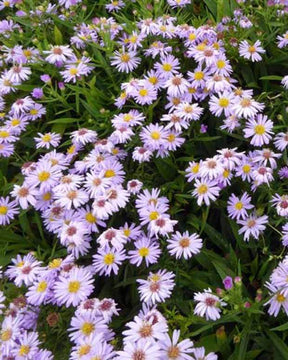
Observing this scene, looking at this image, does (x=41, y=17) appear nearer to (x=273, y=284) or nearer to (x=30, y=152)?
(x=30, y=152)

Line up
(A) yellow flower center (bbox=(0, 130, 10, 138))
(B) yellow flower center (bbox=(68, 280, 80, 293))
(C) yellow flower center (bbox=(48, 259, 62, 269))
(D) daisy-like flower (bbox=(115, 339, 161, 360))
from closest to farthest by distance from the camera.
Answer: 1. (D) daisy-like flower (bbox=(115, 339, 161, 360))
2. (B) yellow flower center (bbox=(68, 280, 80, 293))
3. (C) yellow flower center (bbox=(48, 259, 62, 269))
4. (A) yellow flower center (bbox=(0, 130, 10, 138))

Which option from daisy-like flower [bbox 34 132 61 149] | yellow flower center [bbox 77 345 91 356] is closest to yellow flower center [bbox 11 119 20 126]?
daisy-like flower [bbox 34 132 61 149]

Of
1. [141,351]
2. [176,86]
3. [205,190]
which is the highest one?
[176,86]

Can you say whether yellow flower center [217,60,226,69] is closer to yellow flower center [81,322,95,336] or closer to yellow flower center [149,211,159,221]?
yellow flower center [149,211,159,221]

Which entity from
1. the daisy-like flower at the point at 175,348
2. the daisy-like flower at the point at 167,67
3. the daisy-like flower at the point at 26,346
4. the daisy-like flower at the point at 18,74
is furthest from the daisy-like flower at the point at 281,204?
the daisy-like flower at the point at 18,74

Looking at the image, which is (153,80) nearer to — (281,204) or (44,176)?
(44,176)

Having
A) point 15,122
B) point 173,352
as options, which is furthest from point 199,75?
point 173,352
